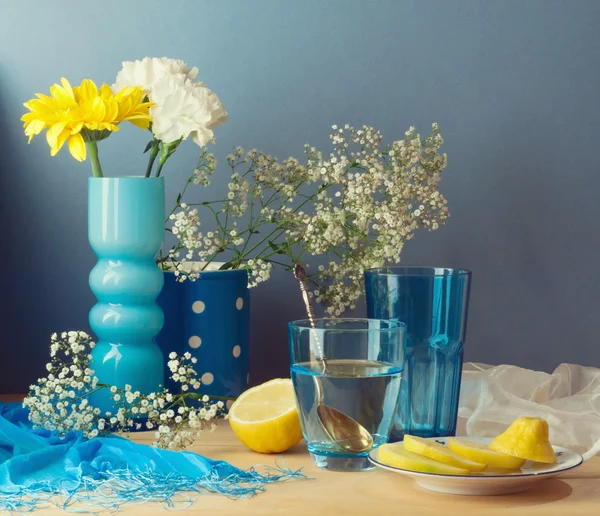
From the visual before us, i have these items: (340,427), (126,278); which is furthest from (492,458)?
(126,278)

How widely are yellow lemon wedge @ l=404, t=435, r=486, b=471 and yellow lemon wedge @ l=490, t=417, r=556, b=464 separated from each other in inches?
1.4

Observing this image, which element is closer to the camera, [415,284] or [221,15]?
[415,284]

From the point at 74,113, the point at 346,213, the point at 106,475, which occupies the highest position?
the point at 74,113

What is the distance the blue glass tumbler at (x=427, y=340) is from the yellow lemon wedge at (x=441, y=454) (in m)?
0.15

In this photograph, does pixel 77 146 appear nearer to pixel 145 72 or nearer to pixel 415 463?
pixel 145 72

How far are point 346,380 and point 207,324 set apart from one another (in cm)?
30

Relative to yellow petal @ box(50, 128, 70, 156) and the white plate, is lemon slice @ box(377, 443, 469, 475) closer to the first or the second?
the white plate

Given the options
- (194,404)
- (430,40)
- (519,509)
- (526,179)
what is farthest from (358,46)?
(519,509)

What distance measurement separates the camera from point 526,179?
132cm

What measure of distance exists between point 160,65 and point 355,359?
423 millimetres

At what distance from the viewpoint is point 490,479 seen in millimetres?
735

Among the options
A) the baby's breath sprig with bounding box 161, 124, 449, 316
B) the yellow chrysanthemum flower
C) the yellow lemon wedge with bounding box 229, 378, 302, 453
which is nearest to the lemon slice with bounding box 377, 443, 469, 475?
the yellow lemon wedge with bounding box 229, 378, 302, 453

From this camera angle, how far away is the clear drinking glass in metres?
0.83

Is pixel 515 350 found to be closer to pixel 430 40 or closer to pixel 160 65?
pixel 430 40
